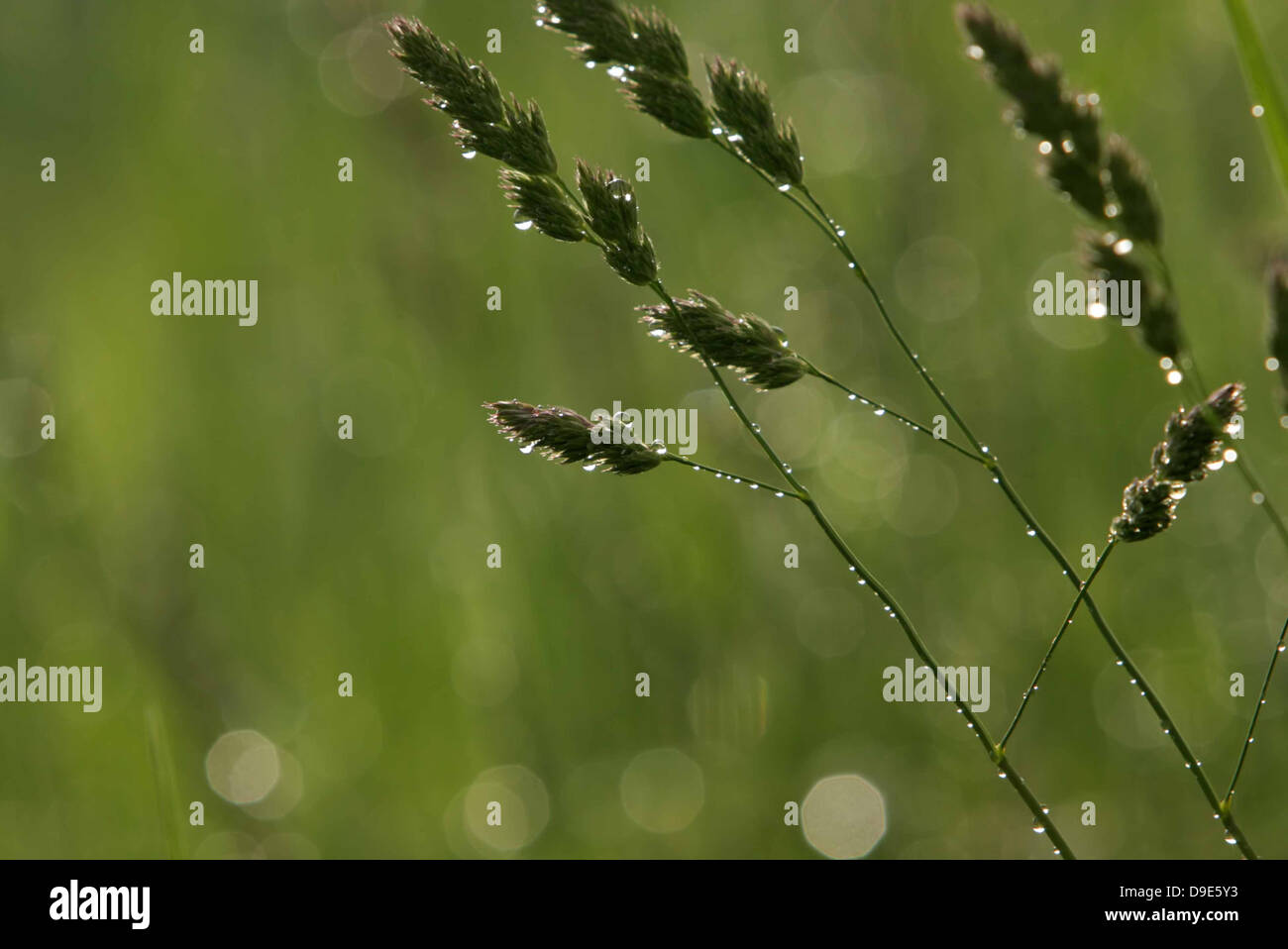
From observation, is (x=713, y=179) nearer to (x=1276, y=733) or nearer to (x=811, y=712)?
(x=811, y=712)

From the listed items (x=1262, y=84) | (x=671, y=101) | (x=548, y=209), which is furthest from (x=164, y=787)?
(x=1262, y=84)

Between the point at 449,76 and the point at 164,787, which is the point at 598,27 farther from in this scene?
the point at 164,787

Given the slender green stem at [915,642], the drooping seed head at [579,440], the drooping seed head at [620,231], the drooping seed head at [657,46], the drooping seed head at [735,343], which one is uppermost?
the drooping seed head at [657,46]

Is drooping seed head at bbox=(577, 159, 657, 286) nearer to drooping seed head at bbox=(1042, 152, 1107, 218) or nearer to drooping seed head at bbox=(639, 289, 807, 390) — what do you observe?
drooping seed head at bbox=(639, 289, 807, 390)

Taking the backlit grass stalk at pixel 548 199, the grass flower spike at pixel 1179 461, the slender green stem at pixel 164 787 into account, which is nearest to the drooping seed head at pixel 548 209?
the backlit grass stalk at pixel 548 199

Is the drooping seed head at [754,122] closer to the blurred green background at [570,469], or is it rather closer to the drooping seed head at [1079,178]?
the drooping seed head at [1079,178]
